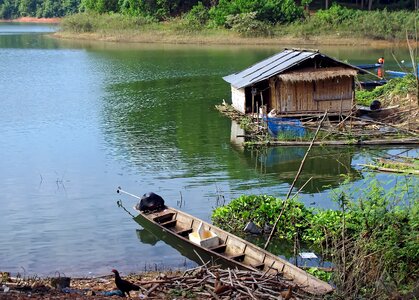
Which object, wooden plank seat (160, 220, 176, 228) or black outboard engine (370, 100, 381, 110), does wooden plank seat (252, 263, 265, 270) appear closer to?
wooden plank seat (160, 220, 176, 228)

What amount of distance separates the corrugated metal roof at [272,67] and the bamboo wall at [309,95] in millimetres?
642

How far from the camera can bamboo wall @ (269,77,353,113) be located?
27.5m

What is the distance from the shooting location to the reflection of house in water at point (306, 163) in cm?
2108

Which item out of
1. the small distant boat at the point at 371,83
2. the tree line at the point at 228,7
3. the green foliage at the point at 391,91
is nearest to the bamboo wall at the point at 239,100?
the green foliage at the point at 391,91

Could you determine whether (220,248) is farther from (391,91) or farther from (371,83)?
(371,83)

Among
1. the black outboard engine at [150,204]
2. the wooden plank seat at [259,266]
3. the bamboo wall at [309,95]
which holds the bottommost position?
the wooden plank seat at [259,266]

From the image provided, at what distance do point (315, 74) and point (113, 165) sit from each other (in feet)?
32.0

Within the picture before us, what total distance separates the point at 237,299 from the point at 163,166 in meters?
12.2

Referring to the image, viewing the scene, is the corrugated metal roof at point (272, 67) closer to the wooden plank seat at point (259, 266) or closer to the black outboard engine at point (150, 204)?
the black outboard engine at point (150, 204)

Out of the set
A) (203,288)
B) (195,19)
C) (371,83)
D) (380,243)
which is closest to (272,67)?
(371,83)

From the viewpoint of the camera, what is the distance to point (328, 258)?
14.4m

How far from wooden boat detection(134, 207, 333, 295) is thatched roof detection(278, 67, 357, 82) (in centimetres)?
1136

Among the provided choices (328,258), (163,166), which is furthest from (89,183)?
(328,258)

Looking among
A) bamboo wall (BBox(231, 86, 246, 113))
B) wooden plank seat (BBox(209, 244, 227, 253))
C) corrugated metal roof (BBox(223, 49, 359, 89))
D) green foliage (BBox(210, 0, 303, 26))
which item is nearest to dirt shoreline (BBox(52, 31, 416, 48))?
green foliage (BBox(210, 0, 303, 26))
